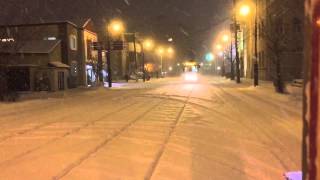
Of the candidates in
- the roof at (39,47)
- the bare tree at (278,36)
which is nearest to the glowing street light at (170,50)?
the bare tree at (278,36)

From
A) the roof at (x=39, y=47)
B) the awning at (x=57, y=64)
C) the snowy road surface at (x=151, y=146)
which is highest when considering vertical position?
the roof at (x=39, y=47)

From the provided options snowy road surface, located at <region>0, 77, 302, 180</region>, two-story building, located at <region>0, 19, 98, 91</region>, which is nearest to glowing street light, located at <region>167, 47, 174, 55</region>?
two-story building, located at <region>0, 19, 98, 91</region>

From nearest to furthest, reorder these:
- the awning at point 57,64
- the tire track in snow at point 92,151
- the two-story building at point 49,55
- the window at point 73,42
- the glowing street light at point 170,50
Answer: the tire track in snow at point 92,151
the two-story building at point 49,55
the awning at point 57,64
the window at point 73,42
the glowing street light at point 170,50

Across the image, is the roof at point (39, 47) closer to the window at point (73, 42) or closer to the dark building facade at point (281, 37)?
the window at point (73, 42)

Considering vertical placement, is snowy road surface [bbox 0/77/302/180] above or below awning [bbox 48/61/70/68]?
below

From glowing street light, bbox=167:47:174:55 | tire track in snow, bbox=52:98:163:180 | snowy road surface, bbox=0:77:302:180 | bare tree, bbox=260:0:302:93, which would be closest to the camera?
tire track in snow, bbox=52:98:163:180

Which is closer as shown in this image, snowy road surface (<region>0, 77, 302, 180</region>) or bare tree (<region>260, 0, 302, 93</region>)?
snowy road surface (<region>0, 77, 302, 180</region>)

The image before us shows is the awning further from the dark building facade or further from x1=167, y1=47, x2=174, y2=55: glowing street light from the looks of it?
x1=167, y1=47, x2=174, y2=55: glowing street light

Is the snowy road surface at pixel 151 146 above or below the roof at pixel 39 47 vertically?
below

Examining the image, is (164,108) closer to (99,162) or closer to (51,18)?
(99,162)

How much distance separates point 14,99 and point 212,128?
766 inches

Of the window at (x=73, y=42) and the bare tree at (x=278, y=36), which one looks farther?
the window at (x=73, y=42)

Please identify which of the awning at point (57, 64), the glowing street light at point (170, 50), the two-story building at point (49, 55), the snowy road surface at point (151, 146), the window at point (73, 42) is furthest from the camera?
the glowing street light at point (170, 50)

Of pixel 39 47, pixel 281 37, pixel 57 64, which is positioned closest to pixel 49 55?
pixel 57 64
